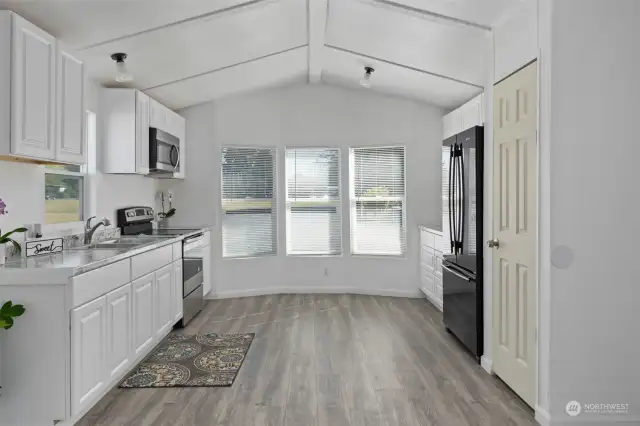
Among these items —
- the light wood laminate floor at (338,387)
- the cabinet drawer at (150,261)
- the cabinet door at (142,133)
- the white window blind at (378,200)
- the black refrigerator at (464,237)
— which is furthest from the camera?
the white window blind at (378,200)

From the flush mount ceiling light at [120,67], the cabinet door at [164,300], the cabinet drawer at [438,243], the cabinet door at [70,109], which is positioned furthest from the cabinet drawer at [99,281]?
the cabinet drawer at [438,243]

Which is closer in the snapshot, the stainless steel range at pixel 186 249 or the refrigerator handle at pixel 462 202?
the refrigerator handle at pixel 462 202

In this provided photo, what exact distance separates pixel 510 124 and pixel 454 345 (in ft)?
6.76

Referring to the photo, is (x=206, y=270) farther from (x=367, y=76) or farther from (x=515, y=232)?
(x=515, y=232)

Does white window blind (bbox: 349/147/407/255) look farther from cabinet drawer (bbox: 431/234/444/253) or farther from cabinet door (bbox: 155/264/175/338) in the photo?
cabinet door (bbox: 155/264/175/338)

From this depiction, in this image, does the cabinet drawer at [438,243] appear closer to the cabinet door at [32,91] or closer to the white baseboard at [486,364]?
the white baseboard at [486,364]

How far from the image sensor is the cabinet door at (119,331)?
10.1ft

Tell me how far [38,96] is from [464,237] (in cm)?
328

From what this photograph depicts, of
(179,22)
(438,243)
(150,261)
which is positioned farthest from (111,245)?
(438,243)

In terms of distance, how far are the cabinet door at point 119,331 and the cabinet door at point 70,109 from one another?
38.7 inches

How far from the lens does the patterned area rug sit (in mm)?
3428

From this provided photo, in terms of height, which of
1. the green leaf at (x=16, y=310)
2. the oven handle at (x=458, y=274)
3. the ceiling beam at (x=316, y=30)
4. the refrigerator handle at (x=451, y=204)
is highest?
the ceiling beam at (x=316, y=30)

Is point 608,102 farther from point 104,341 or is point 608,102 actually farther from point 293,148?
point 293,148

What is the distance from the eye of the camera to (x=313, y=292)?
654 cm
